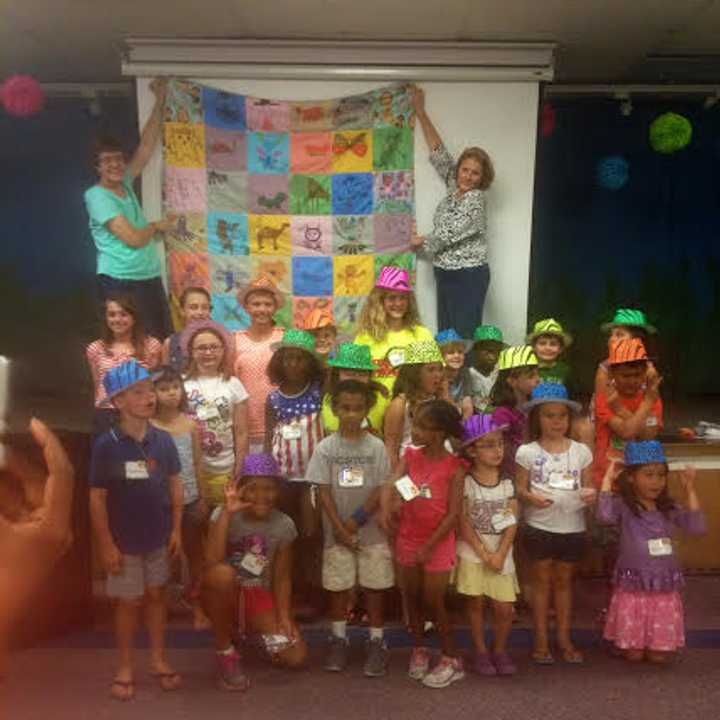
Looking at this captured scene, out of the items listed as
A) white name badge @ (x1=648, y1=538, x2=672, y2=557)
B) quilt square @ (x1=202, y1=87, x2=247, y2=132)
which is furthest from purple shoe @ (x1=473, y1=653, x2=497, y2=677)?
quilt square @ (x1=202, y1=87, x2=247, y2=132)

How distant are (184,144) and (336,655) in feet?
9.58

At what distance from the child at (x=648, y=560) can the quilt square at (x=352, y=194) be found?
7.13ft

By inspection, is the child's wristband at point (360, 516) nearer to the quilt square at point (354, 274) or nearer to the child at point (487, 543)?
the child at point (487, 543)

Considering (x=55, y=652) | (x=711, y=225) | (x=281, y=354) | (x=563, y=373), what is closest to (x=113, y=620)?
(x=55, y=652)

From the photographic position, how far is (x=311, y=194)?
4.68 meters

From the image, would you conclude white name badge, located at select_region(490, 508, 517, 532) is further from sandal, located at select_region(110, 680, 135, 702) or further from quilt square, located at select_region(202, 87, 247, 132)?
quilt square, located at select_region(202, 87, 247, 132)

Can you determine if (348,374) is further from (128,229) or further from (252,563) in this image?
(128,229)

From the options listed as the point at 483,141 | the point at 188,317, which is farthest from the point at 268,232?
the point at 483,141

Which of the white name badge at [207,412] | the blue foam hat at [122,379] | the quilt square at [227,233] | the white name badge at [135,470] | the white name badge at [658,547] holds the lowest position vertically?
the white name badge at [658,547]

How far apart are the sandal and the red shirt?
6.69ft

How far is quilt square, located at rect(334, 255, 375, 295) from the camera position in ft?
15.4

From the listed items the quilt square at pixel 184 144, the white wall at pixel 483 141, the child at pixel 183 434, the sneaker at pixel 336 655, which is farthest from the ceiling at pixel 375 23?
the sneaker at pixel 336 655

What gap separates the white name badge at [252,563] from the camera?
3.06m

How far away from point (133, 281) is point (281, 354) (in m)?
1.31
